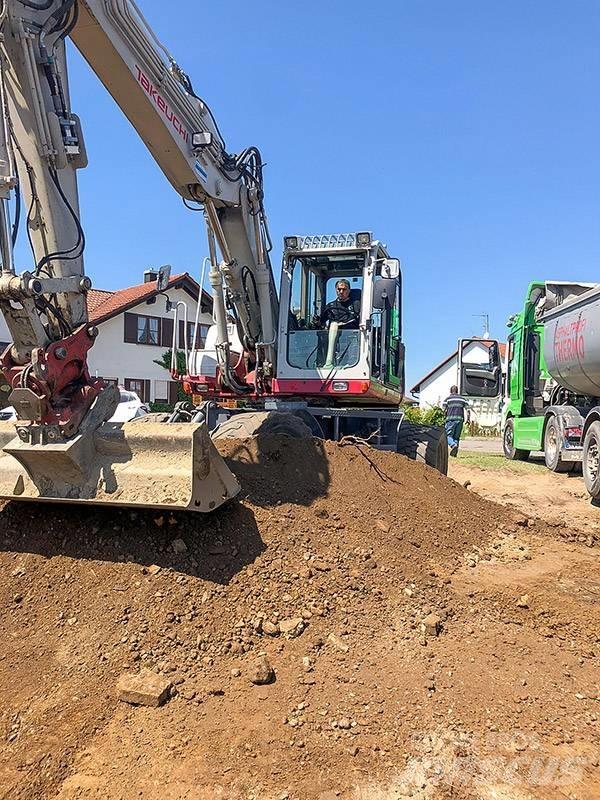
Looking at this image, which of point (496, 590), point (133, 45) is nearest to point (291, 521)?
point (496, 590)

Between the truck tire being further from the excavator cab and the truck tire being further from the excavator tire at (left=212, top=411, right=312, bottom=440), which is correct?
the excavator tire at (left=212, top=411, right=312, bottom=440)

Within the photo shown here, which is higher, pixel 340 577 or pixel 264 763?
pixel 340 577

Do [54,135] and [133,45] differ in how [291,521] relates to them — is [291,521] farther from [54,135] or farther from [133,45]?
[133,45]

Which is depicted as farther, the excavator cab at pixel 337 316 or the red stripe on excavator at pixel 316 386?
the excavator cab at pixel 337 316

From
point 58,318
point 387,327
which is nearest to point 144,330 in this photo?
point 387,327

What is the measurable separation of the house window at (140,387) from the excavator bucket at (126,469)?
897 inches

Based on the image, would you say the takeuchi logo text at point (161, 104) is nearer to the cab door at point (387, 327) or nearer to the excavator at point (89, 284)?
the excavator at point (89, 284)

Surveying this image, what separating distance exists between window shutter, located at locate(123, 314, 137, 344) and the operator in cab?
20122 mm

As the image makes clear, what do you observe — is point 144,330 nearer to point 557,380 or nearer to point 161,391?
point 161,391

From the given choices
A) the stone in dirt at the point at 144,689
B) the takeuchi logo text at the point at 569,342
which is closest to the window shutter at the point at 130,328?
the takeuchi logo text at the point at 569,342

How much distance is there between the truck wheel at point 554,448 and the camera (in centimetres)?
1244

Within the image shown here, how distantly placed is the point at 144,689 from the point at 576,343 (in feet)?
29.3

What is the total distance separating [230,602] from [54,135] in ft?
10.5

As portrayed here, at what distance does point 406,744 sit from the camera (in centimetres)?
280
